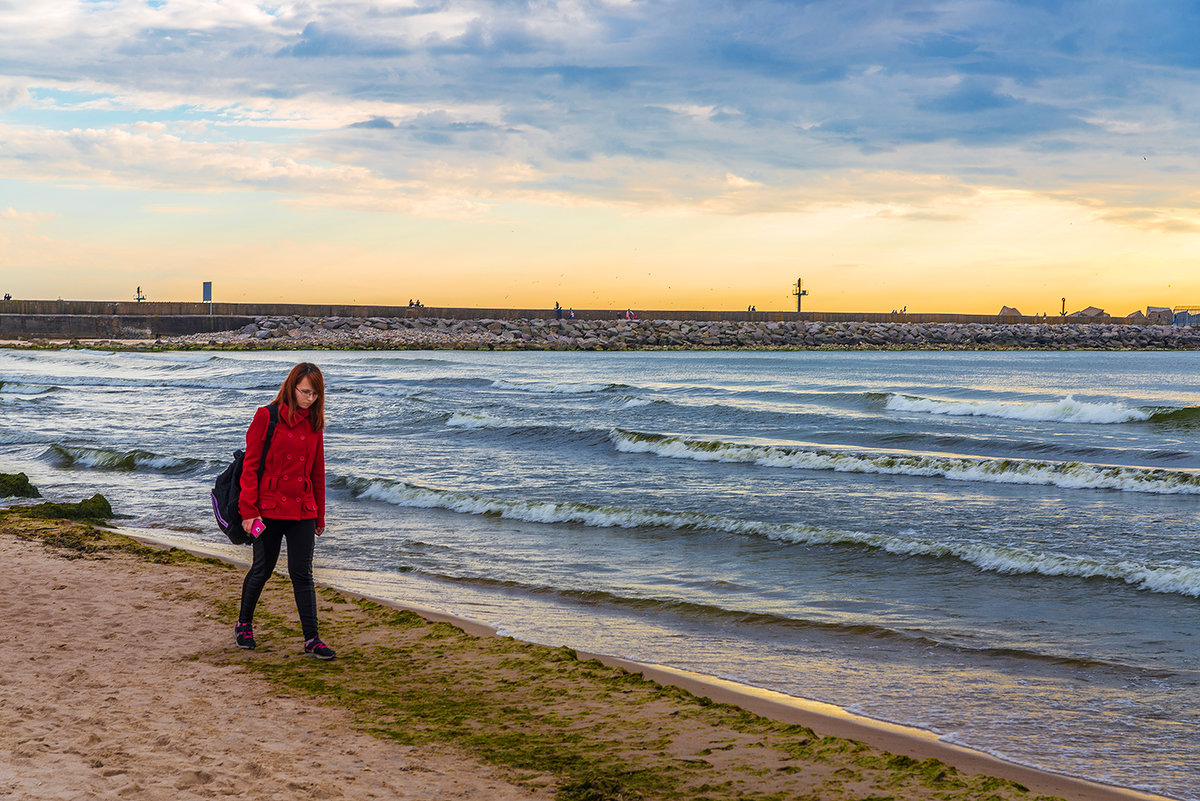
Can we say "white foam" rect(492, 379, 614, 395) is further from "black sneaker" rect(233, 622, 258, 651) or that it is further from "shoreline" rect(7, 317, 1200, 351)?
"shoreline" rect(7, 317, 1200, 351)

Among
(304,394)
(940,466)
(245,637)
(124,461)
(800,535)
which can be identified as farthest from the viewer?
(124,461)

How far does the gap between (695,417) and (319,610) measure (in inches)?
646

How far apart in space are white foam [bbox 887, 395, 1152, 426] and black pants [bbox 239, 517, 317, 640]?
2070cm

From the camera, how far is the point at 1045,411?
23531 millimetres

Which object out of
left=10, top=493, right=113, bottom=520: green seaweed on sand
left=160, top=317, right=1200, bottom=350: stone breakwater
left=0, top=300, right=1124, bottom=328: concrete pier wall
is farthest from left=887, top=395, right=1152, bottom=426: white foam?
left=0, top=300, right=1124, bottom=328: concrete pier wall

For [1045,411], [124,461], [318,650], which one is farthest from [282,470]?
[1045,411]

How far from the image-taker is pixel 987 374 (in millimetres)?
43750

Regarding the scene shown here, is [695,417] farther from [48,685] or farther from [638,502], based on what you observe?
[48,685]

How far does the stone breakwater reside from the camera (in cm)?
6825

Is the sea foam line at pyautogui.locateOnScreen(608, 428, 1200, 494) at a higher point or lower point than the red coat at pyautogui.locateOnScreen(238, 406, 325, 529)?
lower

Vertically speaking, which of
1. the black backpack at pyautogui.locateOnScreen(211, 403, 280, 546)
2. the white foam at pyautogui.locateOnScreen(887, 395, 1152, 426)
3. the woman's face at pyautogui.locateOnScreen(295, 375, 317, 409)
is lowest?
the white foam at pyautogui.locateOnScreen(887, 395, 1152, 426)

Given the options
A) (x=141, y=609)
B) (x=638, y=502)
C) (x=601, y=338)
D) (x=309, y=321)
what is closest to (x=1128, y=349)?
(x=601, y=338)

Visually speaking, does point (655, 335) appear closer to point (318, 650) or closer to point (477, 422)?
point (477, 422)

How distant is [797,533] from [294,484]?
5.83 metres
